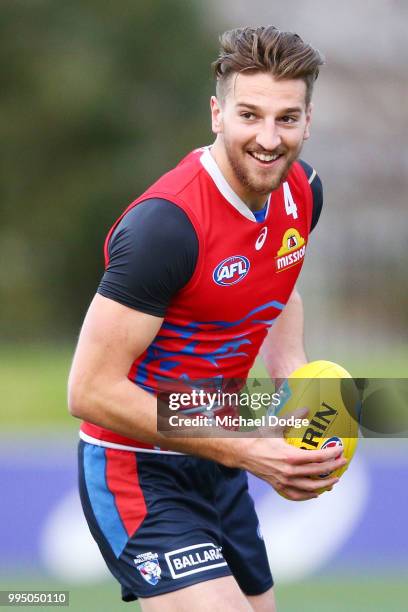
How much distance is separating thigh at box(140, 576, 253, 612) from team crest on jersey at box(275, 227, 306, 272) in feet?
3.60

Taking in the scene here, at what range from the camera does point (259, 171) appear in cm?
377

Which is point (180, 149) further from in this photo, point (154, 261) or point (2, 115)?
point (154, 261)

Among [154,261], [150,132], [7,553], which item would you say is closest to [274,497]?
[7,553]

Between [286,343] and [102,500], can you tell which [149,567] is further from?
[286,343]

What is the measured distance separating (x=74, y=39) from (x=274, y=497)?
65.7ft

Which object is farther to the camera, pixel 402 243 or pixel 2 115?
pixel 2 115

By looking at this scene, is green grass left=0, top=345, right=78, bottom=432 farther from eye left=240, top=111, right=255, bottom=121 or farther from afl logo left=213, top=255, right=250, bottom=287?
eye left=240, top=111, right=255, bottom=121

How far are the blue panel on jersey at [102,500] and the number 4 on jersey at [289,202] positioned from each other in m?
1.06

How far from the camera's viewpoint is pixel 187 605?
143 inches

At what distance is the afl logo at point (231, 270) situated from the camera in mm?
3807

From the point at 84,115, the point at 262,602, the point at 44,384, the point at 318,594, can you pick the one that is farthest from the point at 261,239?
the point at 84,115

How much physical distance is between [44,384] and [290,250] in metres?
6.74

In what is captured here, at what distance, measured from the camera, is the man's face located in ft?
12.2

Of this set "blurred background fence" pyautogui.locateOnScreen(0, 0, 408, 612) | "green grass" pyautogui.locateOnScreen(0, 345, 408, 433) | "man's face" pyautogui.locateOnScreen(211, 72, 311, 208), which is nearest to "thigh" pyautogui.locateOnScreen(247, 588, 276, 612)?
"man's face" pyautogui.locateOnScreen(211, 72, 311, 208)
